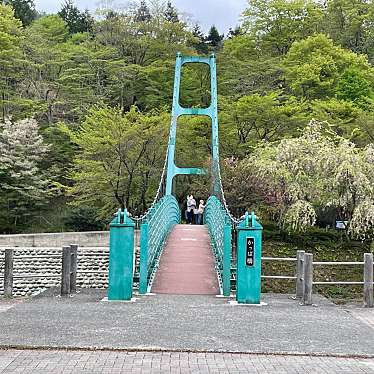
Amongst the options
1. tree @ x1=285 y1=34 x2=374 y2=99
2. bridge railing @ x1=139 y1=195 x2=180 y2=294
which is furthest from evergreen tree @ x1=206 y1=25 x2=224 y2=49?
bridge railing @ x1=139 y1=195 x2=180 y2=294

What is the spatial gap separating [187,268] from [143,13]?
94.9 ft

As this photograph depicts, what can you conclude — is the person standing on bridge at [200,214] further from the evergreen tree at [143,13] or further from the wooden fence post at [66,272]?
the evergreen tree at [143,13]

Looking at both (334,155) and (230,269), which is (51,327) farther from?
(334,155)

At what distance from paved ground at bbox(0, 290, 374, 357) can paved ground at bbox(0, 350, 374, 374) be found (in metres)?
0.18

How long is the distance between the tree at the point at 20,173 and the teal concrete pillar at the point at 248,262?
1694cm

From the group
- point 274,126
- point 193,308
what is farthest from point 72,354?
point 274,126

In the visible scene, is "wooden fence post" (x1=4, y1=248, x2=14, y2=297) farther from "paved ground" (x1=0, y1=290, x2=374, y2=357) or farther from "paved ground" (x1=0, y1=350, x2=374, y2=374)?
"paved ground" (x1=0, y1=350, x2=374, y2=374)

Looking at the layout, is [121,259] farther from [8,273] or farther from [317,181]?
[317,181]

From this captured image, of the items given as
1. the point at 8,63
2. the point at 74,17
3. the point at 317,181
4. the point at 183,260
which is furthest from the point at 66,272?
the point at 74,17

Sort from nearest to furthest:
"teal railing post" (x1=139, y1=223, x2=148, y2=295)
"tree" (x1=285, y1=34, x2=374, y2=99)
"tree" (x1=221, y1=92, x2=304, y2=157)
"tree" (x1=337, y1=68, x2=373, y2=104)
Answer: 1. "teal railing post" (x1=139, y1=223, x2=148, y2=295)
2. "tree" (x1=221, y1=92, x2=304, y2=157)
3. "tree" (x1=337, y1=68, x2=373, y2=104)
4. "tree" (x1=285, y1=34, x2=374, y2=99)

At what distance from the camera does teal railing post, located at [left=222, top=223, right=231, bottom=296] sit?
8590 millimetres

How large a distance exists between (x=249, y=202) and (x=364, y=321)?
11.4m

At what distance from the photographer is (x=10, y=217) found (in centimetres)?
2420

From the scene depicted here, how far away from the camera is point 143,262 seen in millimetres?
8641
